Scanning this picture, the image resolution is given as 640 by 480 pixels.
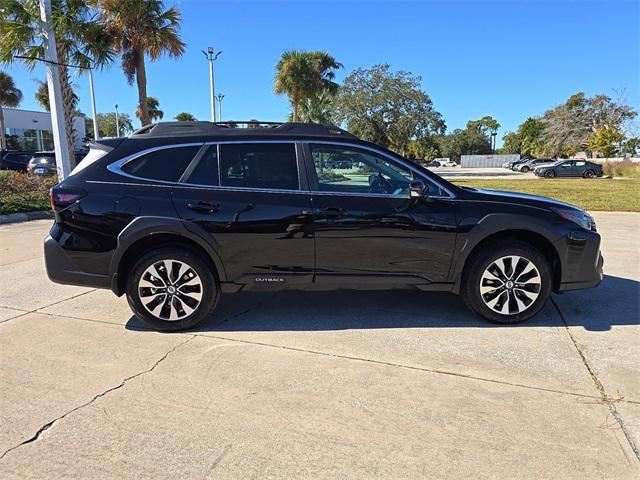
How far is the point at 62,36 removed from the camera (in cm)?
1452

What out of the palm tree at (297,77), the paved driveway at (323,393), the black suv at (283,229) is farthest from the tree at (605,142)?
the black suv at (283,229)

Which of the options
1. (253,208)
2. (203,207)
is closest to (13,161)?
(203,207)

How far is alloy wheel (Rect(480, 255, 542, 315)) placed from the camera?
4.31 m

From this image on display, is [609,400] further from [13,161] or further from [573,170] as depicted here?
[573,170]

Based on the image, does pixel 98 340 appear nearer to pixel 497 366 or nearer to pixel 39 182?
pixel 497 366

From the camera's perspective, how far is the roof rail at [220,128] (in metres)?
4.44

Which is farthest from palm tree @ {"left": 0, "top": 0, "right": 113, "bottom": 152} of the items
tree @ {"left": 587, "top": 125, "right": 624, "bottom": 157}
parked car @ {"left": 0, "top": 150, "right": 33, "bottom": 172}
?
tree @ {"left": 587, "top": 125, "right": 624, "bottom": 157}

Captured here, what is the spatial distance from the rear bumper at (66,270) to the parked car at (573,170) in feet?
125

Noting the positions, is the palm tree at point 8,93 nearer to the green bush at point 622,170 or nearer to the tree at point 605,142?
the green bush at point 622,170

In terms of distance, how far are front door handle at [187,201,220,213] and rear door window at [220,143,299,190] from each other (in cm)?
24

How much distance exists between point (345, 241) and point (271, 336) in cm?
109

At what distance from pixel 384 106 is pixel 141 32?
84.4 ft

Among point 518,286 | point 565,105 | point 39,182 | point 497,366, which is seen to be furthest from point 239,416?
point 565,105

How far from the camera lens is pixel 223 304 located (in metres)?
5.12
